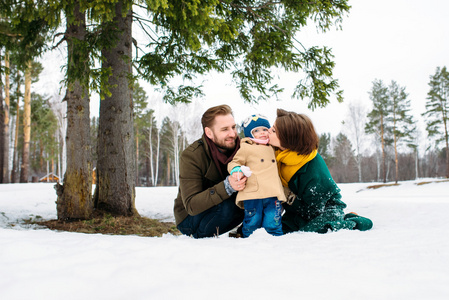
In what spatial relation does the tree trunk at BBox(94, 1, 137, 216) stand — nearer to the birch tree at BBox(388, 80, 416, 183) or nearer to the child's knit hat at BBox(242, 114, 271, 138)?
the child's knit hat at BBox(242, 114, 271, 138)

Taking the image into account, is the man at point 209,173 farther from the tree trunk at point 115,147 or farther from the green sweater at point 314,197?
the tree trunk at point 115,147

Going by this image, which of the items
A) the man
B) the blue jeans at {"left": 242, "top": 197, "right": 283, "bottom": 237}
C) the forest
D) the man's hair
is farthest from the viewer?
the forest

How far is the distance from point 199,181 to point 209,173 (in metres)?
0.13

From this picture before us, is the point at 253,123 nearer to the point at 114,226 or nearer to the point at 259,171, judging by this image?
the point at 259,171

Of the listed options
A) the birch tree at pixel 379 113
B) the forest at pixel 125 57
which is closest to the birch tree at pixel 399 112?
the birch tree at pixel 379 113

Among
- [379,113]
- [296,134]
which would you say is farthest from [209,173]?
[379,113]

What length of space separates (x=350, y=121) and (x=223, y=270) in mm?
29992

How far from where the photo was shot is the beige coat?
→ 254 cm

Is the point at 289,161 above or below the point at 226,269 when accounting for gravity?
above

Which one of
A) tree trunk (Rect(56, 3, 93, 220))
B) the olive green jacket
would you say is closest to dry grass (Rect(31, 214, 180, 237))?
tree trunk (Rect(56, 3, 93, 220))

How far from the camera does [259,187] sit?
2.55 m

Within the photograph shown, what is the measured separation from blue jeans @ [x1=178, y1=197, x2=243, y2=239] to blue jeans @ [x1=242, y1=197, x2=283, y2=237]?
0.27 m

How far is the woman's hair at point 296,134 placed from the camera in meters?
2.63

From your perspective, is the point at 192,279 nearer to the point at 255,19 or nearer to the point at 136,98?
the point at 255,19
